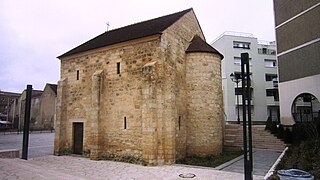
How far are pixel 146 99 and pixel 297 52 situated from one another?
14470 mm

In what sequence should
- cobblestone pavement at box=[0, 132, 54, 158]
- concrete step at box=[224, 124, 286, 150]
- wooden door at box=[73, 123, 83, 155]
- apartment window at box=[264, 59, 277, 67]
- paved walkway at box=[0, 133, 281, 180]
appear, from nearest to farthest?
paved walkway at box=[0, 133, 281, 180] < wooden door at box=[73, 123, 83, 155] < cobblestone pavement at box=[0, 132, 54, 158] < concrete step at box=[224, 124, 286, 150] < apartment window at box=[264, 59, 277, 67]

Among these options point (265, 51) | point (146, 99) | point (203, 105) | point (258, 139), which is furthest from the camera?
point (265, 51)

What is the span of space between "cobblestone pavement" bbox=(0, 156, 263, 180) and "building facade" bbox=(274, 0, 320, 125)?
1264 cm

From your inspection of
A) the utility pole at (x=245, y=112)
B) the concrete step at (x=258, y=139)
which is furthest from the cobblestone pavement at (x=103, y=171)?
the concrete step at (x=258, y=139)

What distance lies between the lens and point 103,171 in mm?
10531

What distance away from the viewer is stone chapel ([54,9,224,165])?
12.2 meters

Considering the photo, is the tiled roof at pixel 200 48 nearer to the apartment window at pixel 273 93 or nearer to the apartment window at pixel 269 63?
the apartment window at pixel 273 93

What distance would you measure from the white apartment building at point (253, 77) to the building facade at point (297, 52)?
12507mm

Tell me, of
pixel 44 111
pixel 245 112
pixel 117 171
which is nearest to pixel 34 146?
pixel 117 171

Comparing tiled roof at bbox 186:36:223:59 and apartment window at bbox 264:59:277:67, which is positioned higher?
apartment window at bbox 264:59:277:67

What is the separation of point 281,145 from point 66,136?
14.9 metres

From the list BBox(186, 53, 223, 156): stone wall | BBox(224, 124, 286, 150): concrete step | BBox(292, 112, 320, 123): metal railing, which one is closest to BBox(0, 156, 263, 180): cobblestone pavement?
BBox(186, 53, 223, 156): stone wall

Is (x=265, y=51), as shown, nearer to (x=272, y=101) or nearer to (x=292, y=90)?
(x=272, y=101)

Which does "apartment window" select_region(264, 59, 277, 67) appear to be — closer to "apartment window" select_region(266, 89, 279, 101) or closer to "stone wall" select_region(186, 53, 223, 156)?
"apartment window" select_region(266, 89, 279, 101)
